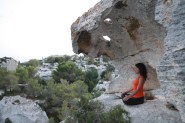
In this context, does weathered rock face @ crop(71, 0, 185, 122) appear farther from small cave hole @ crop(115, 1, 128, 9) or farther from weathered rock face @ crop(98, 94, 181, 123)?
weathered rock face @ crop(98, 94, 181, 123)

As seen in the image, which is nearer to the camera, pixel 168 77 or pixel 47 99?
pixel 168 77

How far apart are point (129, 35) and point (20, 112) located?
18.0 m

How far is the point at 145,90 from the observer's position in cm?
1042

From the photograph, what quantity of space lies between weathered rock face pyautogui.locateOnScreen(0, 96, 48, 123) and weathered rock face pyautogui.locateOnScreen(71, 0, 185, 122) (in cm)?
1562

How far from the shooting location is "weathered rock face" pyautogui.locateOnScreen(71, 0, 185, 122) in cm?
665

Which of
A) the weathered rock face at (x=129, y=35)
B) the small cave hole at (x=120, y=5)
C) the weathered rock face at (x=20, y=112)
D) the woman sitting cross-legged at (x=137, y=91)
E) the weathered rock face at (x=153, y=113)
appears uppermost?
the small cave hole at (x=120, y=5)

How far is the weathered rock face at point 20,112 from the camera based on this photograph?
25469 millimetres

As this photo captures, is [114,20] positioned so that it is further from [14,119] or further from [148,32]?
[14,119]

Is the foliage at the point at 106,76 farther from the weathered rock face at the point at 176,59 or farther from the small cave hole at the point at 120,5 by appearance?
the weathered rock face at the point at 176,59

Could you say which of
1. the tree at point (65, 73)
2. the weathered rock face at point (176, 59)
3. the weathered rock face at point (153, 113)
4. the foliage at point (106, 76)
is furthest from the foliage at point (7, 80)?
the weathered rock face at point (176, 59)

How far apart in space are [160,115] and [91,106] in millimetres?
1881

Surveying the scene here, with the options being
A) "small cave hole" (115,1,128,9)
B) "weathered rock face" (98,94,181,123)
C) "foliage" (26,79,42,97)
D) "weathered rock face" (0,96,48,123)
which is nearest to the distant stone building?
"foliage" (26,79,42,97)

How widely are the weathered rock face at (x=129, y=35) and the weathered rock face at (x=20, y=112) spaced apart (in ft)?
51.3

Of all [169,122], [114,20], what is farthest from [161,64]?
[114,20]
